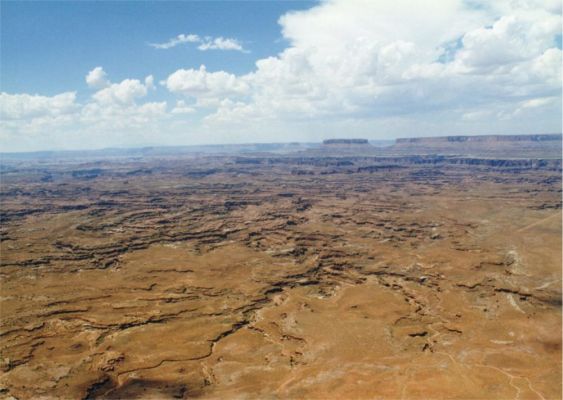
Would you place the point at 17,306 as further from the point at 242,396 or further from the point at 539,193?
the point at 539,193

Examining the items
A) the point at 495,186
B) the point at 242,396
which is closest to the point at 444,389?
the point at 242,396

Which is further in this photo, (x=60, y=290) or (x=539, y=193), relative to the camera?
(x=539, y=193)

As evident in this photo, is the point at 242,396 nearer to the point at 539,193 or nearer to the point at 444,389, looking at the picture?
the point at 444,389

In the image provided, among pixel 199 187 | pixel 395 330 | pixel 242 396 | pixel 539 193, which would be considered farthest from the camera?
pixel 199 187

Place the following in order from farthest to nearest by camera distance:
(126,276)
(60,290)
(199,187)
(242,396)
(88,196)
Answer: (199,187) < (88,196) < (126,276) < (60,290) < (242,396)

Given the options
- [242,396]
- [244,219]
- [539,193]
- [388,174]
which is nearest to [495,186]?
[539,193]

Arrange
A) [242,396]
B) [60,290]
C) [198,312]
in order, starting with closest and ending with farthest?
1. [242,396]
2. [198,312]
3. [60,290]
